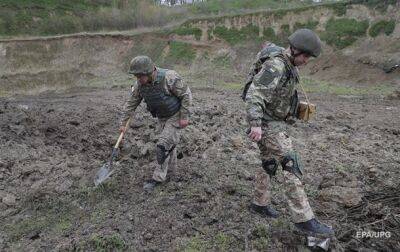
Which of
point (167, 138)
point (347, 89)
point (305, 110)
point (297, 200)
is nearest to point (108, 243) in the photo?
point (167, 138)

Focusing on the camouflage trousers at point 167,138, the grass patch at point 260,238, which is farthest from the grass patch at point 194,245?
the camouflage trousers at point 167,138

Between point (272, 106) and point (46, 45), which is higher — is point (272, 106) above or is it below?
above

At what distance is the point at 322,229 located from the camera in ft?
15.1

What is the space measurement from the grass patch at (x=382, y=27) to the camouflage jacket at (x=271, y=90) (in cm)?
1796

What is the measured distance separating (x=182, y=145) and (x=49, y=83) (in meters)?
18.6

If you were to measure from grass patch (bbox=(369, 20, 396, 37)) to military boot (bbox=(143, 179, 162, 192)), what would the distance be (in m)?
17.5

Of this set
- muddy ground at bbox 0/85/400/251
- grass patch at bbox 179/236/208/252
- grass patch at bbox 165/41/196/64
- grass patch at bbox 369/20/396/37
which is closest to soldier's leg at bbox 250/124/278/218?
muddy ground at bbox 0/85/400/251

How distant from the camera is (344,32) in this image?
2250 cm

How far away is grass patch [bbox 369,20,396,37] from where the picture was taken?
68.9 ft

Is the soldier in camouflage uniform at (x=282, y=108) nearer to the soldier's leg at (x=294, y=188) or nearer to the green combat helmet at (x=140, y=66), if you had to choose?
the soldier's leg at (x=294, y=188)

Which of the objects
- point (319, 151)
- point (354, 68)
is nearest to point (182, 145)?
point (319, 151)

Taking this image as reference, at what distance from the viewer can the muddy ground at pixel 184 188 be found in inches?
195

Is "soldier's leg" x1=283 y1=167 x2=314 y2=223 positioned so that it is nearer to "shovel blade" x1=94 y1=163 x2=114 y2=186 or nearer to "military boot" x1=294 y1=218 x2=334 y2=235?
"military boot" x1=294 y1=218 x2=334 y2=235

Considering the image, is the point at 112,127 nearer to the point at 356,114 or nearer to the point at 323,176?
the point at 323,176
